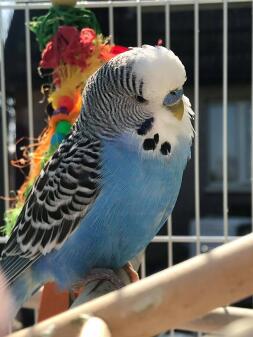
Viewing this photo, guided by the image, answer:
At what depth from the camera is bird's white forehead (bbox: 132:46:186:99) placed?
2.60 feet

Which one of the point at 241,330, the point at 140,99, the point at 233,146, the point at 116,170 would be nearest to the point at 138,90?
the point at 140,99

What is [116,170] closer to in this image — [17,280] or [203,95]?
[17,280]

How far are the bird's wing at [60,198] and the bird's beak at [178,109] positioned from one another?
13 centimetres

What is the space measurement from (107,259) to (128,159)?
0.16 metres

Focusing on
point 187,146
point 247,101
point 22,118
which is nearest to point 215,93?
point 247,101

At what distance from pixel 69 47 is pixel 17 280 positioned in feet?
1.39

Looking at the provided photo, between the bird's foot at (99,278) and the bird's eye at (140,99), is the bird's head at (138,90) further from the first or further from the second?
the bird's foot at (99,278)

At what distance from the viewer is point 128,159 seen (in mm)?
841

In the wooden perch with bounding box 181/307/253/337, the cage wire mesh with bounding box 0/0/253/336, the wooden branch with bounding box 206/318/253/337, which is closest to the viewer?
the wooden branch with bounding box 206/318/253/337

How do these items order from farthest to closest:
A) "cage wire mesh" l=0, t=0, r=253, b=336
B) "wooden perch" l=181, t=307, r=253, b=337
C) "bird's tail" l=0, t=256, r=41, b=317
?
"cage wire mesh" l=0, t=0, r=253, b=336, "bird's tail" l=0, t=256, r=41, b=317, "wooden perch" l=181, t=307, r=253, b=337

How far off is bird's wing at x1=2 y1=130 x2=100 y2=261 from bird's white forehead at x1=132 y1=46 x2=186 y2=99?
130 millimetres

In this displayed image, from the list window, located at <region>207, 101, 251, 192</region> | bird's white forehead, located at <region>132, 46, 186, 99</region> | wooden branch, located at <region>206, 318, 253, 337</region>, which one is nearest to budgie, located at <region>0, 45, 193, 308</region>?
bird's white forehead, located at <region>132, 46, 186, 99</region>

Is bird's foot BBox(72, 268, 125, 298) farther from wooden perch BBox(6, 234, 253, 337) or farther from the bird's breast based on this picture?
wooden perch BBox(6, 234, 253, 337)

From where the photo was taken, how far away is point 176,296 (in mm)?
440
